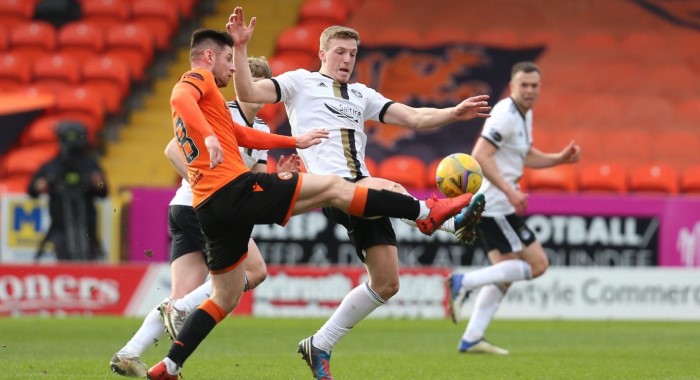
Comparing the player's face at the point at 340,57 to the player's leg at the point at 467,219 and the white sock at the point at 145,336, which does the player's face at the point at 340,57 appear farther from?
the white sock at the point at 145,336

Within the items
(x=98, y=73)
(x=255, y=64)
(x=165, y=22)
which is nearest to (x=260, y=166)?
(x=255, y=64)

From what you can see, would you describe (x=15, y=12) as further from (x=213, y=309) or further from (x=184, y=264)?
(x=213, y=309)

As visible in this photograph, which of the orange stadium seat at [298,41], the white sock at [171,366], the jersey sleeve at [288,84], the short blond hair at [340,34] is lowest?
the white sock at [171,366]

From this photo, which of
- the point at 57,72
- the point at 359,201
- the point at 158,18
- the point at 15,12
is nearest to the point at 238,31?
the point at 359,201

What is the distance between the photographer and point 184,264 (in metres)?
8.52

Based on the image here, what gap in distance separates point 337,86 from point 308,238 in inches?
319

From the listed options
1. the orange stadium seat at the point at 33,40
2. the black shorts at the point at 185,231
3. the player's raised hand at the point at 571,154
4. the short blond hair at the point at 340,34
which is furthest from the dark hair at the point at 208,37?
the orange stadium seat at the point at 33,40

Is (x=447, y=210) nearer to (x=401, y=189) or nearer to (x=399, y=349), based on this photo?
(x=401, y=189)

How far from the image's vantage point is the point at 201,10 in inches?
894

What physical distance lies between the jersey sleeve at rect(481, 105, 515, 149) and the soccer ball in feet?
9.24

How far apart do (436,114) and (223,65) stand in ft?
4.85

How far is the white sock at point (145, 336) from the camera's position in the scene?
7922 mm

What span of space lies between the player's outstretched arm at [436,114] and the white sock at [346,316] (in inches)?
45.0

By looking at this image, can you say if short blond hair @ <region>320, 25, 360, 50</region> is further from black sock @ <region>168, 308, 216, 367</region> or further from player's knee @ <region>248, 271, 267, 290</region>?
black sock @ <region>168, 308, 216, 367</region>
